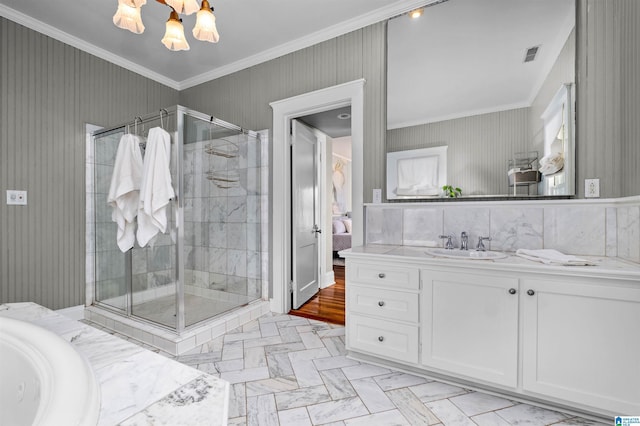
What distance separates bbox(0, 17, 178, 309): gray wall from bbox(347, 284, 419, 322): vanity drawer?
2751mm

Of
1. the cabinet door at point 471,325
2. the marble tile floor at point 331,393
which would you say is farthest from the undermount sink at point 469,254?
the marble tile floor at point 331,393

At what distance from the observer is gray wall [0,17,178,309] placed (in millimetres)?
2453

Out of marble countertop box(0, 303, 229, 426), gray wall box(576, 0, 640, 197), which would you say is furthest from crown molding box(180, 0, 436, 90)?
marble countertop box(0, 303, 229, 426)

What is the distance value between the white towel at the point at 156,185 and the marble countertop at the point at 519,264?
4.63ft

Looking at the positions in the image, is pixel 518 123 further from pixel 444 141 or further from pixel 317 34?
pixel 317 34

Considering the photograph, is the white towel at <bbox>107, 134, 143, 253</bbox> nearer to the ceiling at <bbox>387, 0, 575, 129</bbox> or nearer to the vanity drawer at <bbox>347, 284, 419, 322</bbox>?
the vanity drawer at <bbox>347, 284, 419, 322</bbox>

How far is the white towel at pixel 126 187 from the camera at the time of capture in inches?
91.2

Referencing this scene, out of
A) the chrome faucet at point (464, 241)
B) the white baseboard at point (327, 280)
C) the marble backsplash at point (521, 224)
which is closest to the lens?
the marble backsplash at point (521, 224)

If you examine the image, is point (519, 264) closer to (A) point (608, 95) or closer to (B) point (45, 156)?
(A) point (608, 95)

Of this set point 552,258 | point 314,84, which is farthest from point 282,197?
point 552,258

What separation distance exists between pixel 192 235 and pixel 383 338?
5.70 ft

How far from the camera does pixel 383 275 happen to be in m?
1.95

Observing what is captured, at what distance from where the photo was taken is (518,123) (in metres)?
2.05

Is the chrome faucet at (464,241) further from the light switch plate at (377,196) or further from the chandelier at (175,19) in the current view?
the chandelier at (175,19)
